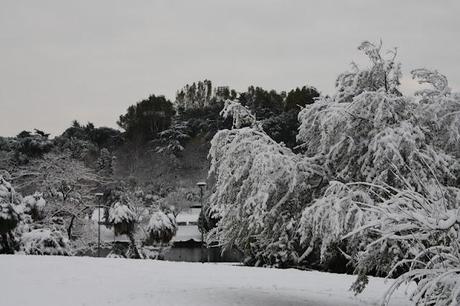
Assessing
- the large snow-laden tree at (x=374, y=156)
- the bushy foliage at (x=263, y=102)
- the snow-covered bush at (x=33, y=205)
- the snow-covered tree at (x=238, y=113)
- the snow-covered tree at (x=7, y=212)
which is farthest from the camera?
the bushy foliage at (x=263, y=102)

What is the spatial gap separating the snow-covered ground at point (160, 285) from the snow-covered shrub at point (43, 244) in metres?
3.52

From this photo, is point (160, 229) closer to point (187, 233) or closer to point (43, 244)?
point (43, 244)

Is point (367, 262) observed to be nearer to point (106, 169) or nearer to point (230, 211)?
point (230, 211)

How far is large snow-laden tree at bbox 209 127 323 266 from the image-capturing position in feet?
31.8

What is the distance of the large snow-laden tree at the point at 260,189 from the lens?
9703 millimetres

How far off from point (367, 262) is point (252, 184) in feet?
8.22

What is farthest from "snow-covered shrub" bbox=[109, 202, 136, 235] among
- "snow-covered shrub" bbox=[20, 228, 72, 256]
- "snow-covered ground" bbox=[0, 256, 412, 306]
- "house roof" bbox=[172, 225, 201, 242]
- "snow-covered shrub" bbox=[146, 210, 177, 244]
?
"house roof" bbox=[172, 225, 201, 242]

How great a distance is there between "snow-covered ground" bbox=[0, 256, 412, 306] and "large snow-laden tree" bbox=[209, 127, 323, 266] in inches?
63.5

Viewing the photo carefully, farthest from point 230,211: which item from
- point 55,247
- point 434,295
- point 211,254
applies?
point 211,254

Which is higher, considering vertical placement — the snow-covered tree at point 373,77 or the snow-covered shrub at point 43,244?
the snow-covered tree at point 373,77

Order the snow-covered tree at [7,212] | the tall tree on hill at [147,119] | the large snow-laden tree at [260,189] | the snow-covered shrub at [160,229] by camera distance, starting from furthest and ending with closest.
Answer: the tall tree on hill at [147,119] < the snow-covered shrub at [160,229] < the snow-covered tree at [7,212] < the large snow-laden tree at [260,189]

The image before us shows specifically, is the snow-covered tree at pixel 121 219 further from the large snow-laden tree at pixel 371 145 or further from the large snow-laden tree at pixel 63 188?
the large snow-laden tree at pixel 371 145

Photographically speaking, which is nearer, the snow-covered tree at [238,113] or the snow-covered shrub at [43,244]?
the snow-covered tree at [238,113]

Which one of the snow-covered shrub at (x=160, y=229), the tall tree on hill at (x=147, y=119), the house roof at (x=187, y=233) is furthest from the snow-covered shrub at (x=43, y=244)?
the tall tree on hill at (x=147, y=119)
